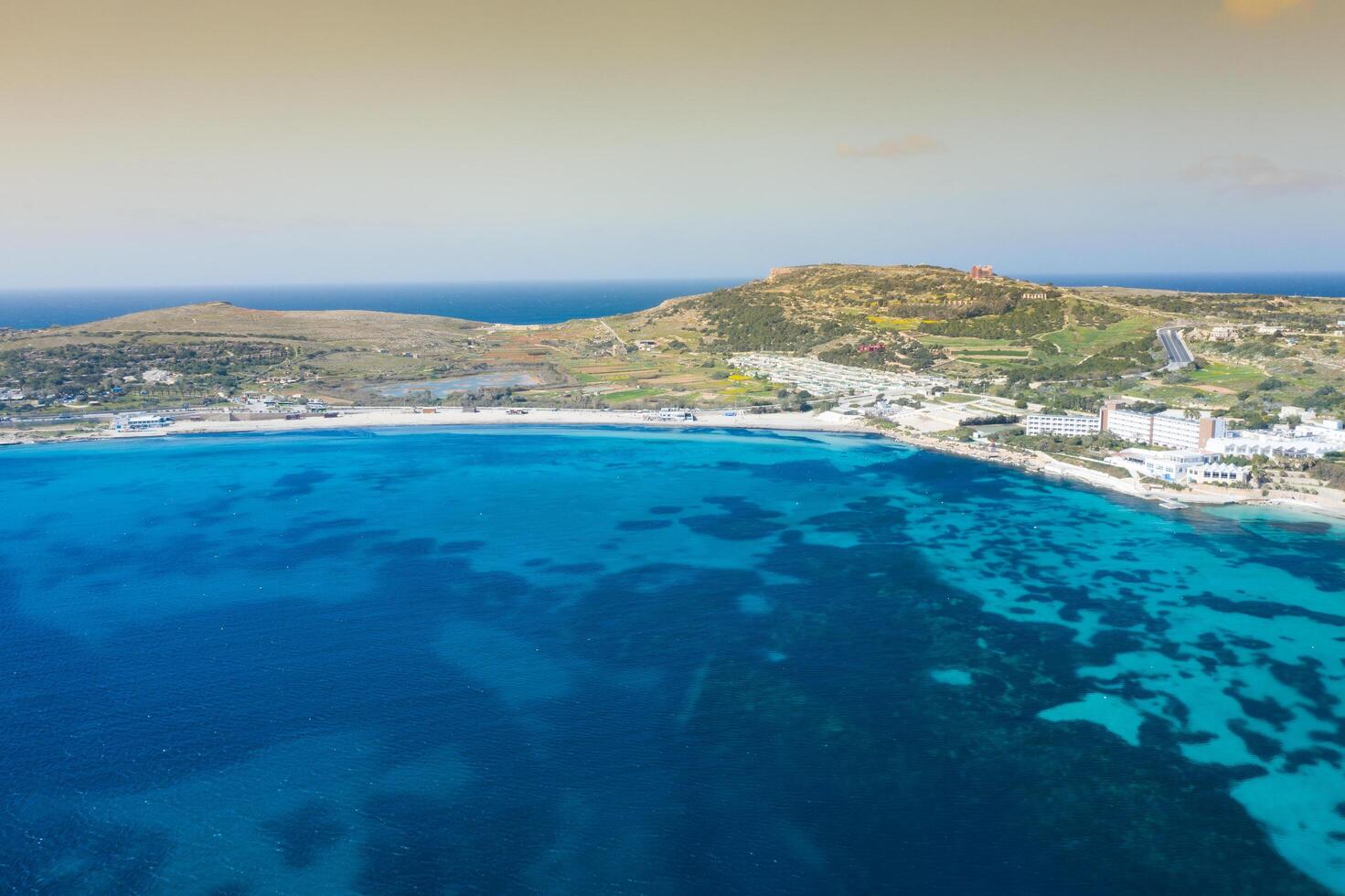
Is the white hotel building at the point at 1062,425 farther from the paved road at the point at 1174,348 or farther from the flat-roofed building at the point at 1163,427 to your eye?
the paved road at the point at 1174,348

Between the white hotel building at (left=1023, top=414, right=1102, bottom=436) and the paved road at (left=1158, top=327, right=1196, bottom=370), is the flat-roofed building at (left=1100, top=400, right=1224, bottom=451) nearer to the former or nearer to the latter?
the white hotel building at (left=1023, top=414, right=1102, bottom=436)

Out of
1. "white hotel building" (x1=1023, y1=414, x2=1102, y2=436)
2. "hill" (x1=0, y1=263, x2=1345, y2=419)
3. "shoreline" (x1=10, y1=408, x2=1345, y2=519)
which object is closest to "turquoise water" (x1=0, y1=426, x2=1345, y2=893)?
"shoreline" (x1=10, y1=408, x2=1345, y2=519)

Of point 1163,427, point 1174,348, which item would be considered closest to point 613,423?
point 1163,427

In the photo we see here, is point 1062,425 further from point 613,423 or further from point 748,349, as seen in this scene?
point 748,349

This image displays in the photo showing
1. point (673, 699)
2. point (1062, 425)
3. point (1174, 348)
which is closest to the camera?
point (673, 699)

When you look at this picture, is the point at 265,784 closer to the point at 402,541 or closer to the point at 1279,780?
the point at 402,541

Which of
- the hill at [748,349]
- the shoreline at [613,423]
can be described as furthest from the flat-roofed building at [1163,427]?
the shoreline at [613,423]
